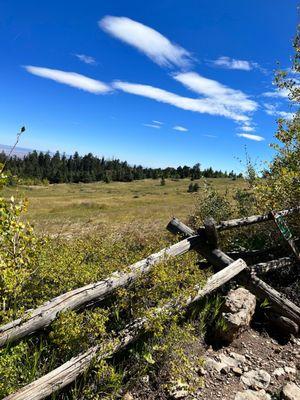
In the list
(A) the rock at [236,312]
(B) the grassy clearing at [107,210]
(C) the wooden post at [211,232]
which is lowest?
(B) the grassy clearing at [107,210]

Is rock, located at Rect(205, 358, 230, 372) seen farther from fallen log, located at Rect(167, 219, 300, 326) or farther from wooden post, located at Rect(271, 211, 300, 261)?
wooden post, located at Rect(271, 211, 300, 261)

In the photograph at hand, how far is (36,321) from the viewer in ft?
15.5

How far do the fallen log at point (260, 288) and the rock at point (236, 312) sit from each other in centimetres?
19

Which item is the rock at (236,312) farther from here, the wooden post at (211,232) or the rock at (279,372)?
the wooden post at (211,232)

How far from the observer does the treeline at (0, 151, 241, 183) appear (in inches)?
4998

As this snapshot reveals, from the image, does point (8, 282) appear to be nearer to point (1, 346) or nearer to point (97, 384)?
point (1, 346)

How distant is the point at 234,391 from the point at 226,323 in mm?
1258

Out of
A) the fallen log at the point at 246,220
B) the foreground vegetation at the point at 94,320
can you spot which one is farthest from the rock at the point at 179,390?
the fallen log at the point at 246,220

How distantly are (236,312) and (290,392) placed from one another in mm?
1650

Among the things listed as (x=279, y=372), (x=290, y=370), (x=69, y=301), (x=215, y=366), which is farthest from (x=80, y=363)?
(x=290, y=370)

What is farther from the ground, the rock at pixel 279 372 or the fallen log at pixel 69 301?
the fallen log at pixel 69 301

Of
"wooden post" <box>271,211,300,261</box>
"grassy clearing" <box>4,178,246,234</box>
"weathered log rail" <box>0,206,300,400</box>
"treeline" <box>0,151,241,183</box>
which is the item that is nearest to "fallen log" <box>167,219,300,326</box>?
"weathered log rail" <box>0,206,300,400</box>

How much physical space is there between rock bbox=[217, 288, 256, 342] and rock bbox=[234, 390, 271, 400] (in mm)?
1167

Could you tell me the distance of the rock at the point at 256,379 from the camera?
5668mm
